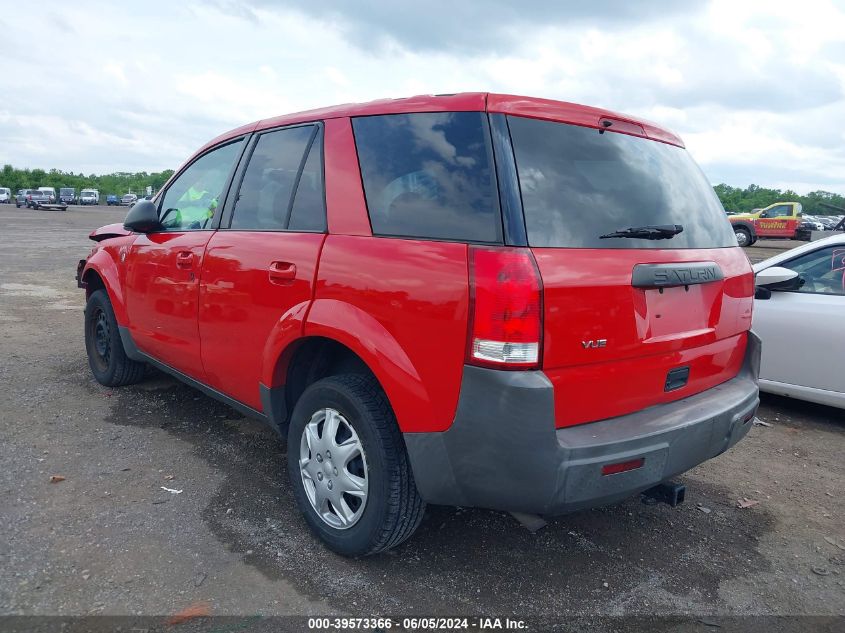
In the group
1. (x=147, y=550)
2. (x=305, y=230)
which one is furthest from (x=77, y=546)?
(x=305, y=230)

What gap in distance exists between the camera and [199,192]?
13.0 feet

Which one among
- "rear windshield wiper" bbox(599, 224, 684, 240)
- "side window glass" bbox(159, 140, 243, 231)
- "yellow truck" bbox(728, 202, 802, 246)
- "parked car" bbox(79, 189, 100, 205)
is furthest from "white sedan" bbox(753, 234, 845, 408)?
"parked car" bbox(79, 189, 100, 205)

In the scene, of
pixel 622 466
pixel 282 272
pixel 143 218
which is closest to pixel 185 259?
pixel 143 218

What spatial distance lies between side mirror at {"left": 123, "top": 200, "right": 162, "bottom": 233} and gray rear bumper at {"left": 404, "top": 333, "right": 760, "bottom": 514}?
2.49m

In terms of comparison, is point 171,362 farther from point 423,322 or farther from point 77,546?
point 423,322

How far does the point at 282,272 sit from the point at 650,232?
5.22ft

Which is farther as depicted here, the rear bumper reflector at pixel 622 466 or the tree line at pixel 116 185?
the tree line at pixel 116 185

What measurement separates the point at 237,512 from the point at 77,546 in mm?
693

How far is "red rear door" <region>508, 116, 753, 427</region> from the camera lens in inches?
86.7

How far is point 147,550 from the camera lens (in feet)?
9.12

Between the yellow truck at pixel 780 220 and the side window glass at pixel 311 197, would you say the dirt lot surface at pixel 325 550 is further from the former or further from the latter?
the yellow truck at pixel 780 220

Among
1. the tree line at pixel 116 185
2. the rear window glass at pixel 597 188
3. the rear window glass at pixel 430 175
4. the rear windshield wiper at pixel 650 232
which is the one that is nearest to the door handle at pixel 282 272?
the rear window glass at pixel 430 175

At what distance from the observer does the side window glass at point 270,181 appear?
10.3 feet

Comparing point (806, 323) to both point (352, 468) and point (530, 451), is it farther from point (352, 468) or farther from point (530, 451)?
point (352, 468)
